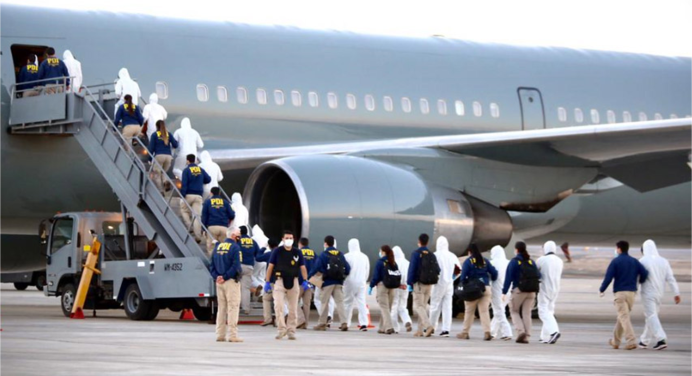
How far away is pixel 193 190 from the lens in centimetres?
1620

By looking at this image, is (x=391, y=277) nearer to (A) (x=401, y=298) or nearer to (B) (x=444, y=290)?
(B) (x=444, y=290)

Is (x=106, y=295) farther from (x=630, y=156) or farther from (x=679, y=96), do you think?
(x=679, y=96)

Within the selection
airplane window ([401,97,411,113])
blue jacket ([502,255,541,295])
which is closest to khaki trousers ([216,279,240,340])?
blue jacket ([502,255,541,295])

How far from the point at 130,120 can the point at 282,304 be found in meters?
4.58

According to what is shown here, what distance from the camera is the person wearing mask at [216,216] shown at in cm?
1559

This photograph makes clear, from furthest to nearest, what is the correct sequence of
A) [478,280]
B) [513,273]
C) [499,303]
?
[499,303], [478,280], [513,273]

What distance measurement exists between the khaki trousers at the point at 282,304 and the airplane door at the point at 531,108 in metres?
8.27

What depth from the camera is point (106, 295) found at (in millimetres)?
17812

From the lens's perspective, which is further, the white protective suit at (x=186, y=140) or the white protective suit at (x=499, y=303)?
the white protective suit at (x=186, y=140)

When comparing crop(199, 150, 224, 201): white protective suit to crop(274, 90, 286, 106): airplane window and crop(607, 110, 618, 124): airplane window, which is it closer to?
crop(274, 90, 286, 106): airplane window

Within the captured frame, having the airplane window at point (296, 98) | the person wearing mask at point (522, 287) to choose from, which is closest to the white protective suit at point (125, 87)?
the airplane window at point (296, 98)

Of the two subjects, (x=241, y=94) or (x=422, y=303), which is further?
(x=241, y=94)

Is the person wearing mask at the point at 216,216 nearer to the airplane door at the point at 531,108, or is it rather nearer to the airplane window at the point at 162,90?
the airplane window at the point at 162,90

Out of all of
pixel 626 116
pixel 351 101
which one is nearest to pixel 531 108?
A: pixel 626 116
